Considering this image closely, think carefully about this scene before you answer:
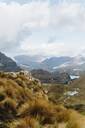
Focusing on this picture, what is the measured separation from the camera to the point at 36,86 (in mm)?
35531

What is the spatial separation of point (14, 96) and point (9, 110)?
7.42ft

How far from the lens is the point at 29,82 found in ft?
113

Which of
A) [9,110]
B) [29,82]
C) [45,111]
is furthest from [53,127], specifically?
[29,82]

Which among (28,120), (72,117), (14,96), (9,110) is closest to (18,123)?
(28,120)

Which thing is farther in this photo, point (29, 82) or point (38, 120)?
point (29, 82)

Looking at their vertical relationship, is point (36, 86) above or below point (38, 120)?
above

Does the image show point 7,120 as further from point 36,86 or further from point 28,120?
point 36,86

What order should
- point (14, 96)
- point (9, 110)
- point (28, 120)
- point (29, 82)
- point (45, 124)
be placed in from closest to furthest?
point (28, 120), point (45, 124), point (9, 110), point (14, 96), point (29, 82)

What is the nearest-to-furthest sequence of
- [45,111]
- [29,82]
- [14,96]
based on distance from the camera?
[45,111] → [14,96] → [29,82]

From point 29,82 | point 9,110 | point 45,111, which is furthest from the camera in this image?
point 29,82

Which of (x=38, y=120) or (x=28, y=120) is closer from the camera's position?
(x=28, y=120)

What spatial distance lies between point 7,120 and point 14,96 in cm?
415

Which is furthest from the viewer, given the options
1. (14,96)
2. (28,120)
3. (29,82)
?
(29,82)

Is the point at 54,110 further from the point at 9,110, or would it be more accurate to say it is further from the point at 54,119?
the point at 9,110
